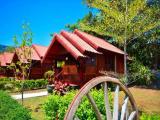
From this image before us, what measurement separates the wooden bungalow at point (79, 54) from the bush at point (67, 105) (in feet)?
38.6

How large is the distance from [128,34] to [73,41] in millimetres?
9299

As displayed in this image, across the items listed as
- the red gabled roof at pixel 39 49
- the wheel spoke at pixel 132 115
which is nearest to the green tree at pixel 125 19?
the wheel spoke at pixel 132 115

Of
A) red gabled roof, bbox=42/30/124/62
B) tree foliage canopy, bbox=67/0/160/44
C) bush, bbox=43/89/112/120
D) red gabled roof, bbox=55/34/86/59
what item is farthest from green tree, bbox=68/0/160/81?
bush, bbox=43/89/112/120

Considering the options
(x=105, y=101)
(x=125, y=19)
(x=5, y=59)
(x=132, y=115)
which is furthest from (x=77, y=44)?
(x=5, y=59)

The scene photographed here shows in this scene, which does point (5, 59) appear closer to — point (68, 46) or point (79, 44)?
point (79, 44)

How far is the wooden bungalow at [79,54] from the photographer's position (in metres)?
25.4

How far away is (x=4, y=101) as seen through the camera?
37.9 ft

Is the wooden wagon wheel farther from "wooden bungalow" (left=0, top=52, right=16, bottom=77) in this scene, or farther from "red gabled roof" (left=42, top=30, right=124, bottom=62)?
"wooden bungalow" (left=0, top=52, right=16, bottom=77)

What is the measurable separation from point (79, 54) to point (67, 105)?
12.5m

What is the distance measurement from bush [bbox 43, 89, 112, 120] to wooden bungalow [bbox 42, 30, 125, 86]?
11756mm

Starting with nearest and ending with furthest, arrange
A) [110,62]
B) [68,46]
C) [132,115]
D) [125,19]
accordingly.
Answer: [132,115]
[125,19]
[68,46]
[110,62]

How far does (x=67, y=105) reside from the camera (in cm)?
1121

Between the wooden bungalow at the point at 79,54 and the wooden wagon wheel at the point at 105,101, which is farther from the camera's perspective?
the wooden bungalow at the point at 79,54

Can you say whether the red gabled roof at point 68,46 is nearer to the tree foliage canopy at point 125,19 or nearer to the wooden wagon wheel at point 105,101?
the tree foliage canopy at point 125,19
